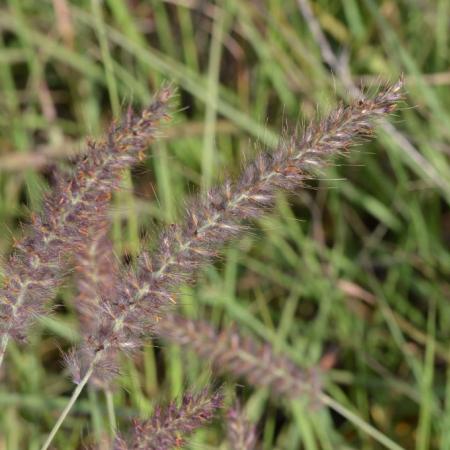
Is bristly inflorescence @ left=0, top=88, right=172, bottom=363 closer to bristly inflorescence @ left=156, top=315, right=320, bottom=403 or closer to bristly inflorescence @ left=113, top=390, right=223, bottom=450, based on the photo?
bristly inflorescence @ left=113, top=390, right=223, bottom=450

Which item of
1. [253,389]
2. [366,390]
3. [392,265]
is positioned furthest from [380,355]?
[253,389]

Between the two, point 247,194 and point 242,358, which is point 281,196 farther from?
point 247,194

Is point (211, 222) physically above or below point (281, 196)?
above

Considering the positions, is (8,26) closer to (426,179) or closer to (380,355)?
(426,179)

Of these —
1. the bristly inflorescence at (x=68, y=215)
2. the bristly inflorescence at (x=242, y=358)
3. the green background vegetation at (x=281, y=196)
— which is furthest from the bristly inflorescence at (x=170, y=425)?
the green background vegetation at (x=281, y=196)

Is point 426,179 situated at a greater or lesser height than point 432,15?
lesser

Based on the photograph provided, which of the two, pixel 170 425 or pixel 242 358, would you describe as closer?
pixel 170 425

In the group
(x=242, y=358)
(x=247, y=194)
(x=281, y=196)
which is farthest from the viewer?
(x=281, y=196)

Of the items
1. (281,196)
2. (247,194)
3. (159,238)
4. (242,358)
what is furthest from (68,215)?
(281,196)
